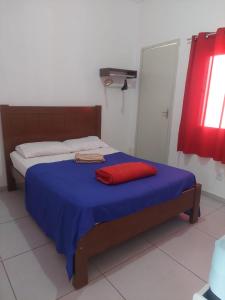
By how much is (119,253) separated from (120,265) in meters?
0.14

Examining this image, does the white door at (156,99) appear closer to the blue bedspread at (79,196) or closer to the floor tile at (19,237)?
the blue bedspread at (79,196)

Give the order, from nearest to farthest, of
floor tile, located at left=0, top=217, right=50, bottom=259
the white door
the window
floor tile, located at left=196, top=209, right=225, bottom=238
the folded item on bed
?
floor tile, located at left=0, top=217, right=50, bottom=259, floor tile, located at left=196, top=209, right=225, bottom=238, the folded item on bed, the window, the white door

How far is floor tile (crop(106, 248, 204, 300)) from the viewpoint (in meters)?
1.54

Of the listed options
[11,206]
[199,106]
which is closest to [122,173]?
[11,206]

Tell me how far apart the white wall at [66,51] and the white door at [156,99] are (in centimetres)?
29

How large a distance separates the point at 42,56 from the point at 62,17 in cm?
62

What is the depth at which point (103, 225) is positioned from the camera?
5.32ft

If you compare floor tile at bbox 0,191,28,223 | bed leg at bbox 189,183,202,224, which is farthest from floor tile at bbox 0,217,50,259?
bed leg at bbox 189,183,202,224

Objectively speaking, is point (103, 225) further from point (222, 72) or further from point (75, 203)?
point (222, 72)

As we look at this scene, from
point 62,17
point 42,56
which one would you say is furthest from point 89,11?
point 42,56

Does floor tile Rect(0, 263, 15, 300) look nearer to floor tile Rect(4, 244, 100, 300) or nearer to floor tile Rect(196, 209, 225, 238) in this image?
floor tile Rect(4, 244, 100, 300)

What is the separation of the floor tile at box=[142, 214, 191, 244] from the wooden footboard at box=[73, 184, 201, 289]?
0.71ft

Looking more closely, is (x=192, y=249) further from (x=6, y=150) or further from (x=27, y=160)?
(x=6, y=150)

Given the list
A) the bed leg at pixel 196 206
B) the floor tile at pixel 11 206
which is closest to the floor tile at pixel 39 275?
the floor tile at pixel 11 206
